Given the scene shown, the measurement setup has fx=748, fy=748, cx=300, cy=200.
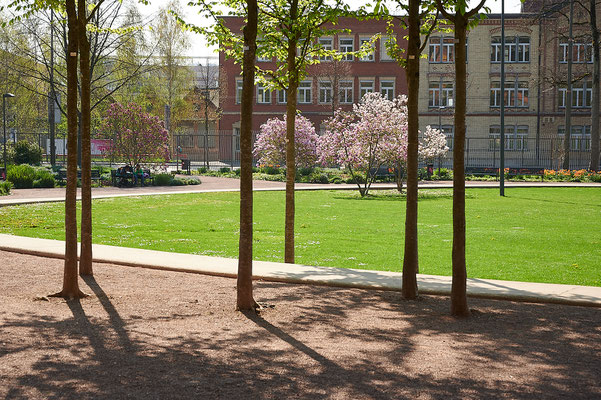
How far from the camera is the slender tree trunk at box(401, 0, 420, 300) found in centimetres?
959

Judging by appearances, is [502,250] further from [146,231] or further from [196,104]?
[196,104]

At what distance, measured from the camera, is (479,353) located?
6996 mm

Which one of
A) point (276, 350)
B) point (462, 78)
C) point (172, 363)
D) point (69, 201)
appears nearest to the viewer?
point (172, 363)

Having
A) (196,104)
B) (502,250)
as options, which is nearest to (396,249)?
(502,250)

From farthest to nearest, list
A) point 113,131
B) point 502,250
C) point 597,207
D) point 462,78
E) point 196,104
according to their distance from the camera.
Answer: point 196,104 → point 113,131 → point 597,207 → point 502,250 → point 462,78

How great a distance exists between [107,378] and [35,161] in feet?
146

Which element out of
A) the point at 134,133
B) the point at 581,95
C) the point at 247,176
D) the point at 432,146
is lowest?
the point at 247,176

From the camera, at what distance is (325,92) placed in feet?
207

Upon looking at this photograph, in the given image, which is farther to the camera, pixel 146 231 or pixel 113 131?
pixel 113 131

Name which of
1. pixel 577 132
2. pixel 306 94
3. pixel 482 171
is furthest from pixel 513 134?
pixel 306 94

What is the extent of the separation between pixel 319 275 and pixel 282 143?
118 feet

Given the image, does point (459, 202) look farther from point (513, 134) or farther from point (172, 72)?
point (172, 72)

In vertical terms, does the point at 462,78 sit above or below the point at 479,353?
above

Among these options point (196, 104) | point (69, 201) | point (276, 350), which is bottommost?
point (276, 350)
